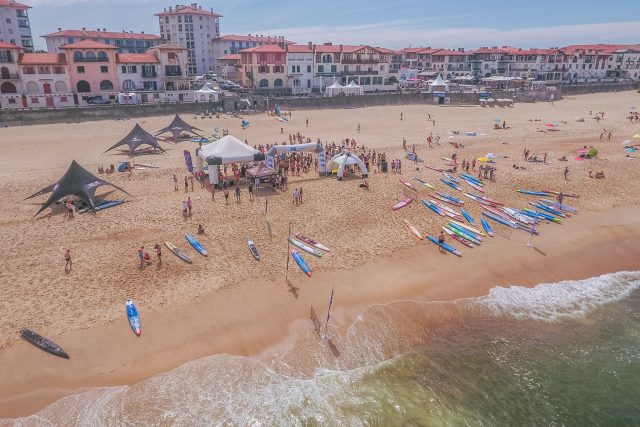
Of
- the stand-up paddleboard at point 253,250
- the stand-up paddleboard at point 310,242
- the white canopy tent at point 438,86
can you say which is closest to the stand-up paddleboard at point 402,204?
the stand-up paddleboard at point 310,242

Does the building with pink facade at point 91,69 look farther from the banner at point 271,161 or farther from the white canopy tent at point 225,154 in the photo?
the banner at point 271,161

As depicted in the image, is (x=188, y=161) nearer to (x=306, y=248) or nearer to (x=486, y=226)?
(x=306, y=248)

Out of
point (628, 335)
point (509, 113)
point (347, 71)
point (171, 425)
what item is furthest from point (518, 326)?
point (347, 71)

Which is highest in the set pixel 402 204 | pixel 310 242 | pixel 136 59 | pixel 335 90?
pixel 136 59

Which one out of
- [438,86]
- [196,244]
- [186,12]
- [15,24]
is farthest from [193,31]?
[196,244]

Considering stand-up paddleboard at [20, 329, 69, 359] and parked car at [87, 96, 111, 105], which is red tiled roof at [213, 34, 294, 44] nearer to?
parked car at [87, 96, 111, 105]

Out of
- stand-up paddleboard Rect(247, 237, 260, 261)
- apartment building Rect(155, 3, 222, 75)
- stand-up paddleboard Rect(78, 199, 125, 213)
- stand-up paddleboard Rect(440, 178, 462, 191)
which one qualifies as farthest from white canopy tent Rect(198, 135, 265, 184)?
apartment building Rect(155, 3, 222, 75)
